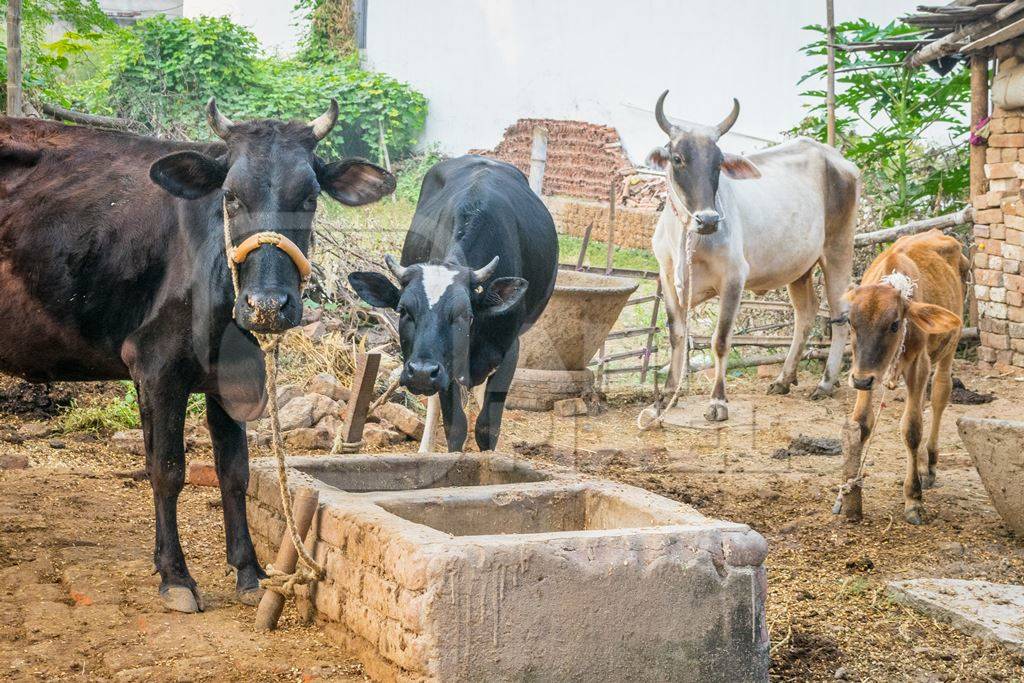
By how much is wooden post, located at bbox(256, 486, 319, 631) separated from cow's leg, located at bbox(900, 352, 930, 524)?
3.26 metres

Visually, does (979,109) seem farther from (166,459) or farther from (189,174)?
(166,459)

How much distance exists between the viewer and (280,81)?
18.2 m

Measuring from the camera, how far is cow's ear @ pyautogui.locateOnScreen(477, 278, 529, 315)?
5168 millimetres

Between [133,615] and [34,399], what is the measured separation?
4.08 metres

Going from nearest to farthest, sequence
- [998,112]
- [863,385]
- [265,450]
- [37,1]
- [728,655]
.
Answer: [728,655]
[863,385]
[265,450]
[998,112]
[37,1]

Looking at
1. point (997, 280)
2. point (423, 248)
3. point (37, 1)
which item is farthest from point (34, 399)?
point (997, 280)

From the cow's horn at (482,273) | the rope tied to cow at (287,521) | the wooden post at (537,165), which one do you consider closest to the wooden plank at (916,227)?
the wooden post at (537,165)

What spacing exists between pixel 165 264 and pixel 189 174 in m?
0.41

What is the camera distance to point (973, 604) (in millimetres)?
4414

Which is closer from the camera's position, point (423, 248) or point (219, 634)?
point (219, 634)

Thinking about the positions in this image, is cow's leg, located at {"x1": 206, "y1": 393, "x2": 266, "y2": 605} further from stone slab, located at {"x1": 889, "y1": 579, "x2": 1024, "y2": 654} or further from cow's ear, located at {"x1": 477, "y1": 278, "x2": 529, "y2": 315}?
stone slab, located at {"x1": 889, "y1": 579, "x2": 1024, "y2": 654}

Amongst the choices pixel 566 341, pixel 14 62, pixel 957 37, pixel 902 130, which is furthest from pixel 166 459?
pixel 902 130

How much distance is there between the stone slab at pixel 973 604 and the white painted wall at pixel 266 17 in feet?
59.9

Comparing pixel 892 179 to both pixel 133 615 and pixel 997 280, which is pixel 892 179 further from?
pixel 133 615
